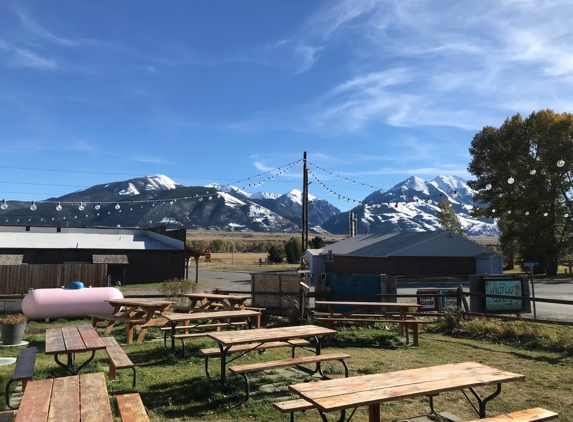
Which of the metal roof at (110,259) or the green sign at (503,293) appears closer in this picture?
the green sign at (503,293)

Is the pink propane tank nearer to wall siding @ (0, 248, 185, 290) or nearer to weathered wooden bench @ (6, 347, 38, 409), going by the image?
weathered wooden bench @ (6, 347, 38, 409)

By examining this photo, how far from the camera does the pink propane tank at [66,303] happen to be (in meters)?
13.8

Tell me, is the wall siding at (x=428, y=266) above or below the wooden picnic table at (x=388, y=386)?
above

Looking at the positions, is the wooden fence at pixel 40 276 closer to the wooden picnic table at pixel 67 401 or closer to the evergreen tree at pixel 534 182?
the wooden picnic table at pixel 67 401

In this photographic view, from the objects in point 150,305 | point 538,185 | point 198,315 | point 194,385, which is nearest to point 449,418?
point 194,385

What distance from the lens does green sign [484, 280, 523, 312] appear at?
13438mm

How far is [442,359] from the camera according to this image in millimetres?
8977

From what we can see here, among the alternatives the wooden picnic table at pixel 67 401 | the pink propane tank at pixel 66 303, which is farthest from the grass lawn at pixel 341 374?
the pink propane tank at pixel 66 303

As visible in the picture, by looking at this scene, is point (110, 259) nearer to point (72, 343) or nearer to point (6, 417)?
point (72, 343)

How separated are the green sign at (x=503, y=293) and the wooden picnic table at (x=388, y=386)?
900cm

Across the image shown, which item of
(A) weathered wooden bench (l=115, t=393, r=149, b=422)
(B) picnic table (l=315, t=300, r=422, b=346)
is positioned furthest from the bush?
(A) weathered wooden bench (l=115, t=393, r=149, b=422)

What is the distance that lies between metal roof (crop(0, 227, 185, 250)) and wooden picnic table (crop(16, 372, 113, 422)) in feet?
111

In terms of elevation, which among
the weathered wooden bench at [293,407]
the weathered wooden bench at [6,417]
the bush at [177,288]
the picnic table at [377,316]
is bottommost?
the weathered wooden bench at [6,417]

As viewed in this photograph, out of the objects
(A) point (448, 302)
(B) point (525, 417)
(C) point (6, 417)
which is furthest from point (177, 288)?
(B) point (525, 417)
